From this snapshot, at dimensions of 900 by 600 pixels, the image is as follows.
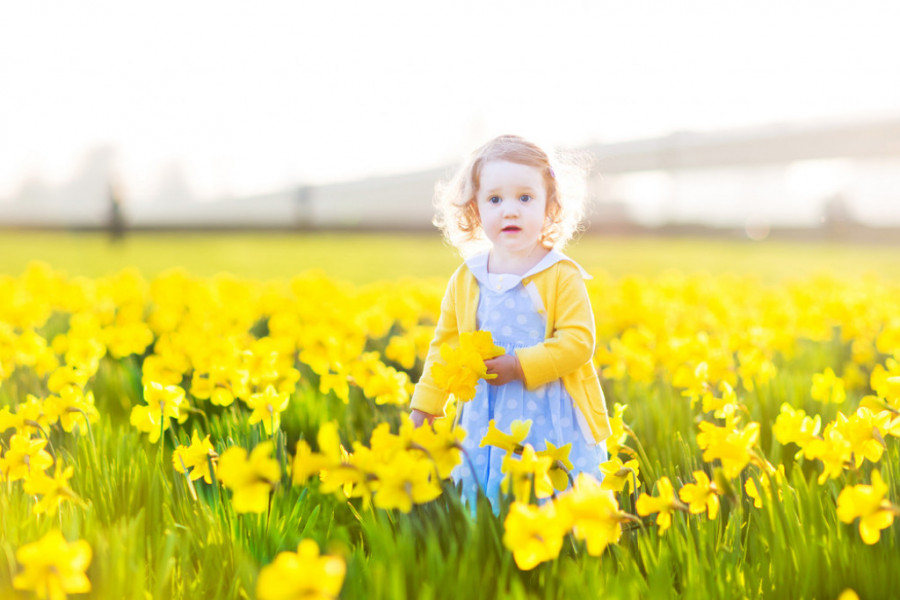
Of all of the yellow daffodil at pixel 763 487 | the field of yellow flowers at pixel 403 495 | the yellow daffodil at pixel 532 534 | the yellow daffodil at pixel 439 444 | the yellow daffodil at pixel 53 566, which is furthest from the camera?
the yellow daffodil at pixel 763 487

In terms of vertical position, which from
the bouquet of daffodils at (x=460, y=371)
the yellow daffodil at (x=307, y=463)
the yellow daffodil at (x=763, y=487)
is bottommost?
the yellow daffodil at (x=763, y=487)

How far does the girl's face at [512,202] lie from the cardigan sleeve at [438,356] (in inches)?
9.4

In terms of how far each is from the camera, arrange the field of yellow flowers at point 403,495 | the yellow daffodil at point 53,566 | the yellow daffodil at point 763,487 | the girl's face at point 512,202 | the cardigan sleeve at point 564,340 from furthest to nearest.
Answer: the girl's face at point 512,202 → the cardigan sleeve at point 564,340 → the yellow daffodil at point 763,487 → the field of yellow flowers at point 403,495 → the yellow daffodil at point 53,566

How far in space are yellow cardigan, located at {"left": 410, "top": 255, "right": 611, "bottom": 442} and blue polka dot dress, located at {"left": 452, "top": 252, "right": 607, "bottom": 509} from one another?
3 centimetres

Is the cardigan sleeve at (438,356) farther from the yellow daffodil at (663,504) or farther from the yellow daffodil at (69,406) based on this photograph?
the yellow daffodil at (69,406)

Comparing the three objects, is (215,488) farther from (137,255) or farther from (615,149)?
(615,149)

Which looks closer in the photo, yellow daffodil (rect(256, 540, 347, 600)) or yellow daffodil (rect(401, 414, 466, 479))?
yellow daffodil (rect(256, 540, 347, 600))

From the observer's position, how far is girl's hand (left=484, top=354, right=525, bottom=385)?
208cm

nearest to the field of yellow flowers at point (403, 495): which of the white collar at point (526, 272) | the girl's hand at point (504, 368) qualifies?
the girl's hand at point (504, 368)

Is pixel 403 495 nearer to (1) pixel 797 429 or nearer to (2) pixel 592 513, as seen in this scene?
(2) pixel 592 513

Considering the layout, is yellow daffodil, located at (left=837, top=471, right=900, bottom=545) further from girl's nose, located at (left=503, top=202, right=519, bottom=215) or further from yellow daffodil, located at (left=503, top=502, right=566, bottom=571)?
girl's nose, located at (left=503, top=202, right=519, bottom=215)

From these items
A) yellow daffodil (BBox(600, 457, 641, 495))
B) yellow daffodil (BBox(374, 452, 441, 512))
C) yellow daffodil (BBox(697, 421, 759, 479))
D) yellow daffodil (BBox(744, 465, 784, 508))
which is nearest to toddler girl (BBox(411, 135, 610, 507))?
yellow daffodil (BBox(600, 457, 641, 495))

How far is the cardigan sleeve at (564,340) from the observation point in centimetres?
214

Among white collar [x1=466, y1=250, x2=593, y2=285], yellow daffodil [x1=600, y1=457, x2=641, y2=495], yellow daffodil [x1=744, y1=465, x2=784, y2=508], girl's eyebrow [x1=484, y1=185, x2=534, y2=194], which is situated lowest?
yellow daffodil [x1=744, y1=465, x2=784, y2=508]
